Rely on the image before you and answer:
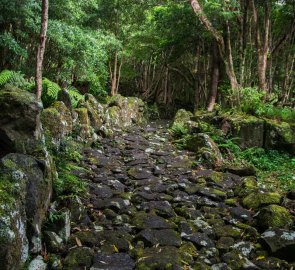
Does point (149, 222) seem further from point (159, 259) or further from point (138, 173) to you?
point (138, 173)

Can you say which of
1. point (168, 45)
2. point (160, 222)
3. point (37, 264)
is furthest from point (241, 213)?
point (168, 45)

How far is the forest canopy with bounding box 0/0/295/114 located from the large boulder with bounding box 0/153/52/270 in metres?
6.00

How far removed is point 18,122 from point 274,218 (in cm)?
401

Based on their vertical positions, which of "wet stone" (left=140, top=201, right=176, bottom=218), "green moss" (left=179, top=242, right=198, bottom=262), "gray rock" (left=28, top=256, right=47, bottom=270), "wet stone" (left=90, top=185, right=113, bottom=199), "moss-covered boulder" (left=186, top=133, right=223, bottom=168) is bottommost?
"green moss" (left=179, top=242, right=198, bottom=262)

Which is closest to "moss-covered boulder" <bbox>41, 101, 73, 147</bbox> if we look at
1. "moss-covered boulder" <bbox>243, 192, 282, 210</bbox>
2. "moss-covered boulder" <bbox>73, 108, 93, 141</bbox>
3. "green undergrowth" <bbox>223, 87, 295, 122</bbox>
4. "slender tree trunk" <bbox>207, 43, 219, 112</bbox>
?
"moss-covered boulder" <bbox>73, 108, 93, 141</bbox>

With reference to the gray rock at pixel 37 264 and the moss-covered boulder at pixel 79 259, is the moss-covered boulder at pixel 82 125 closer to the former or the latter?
the moss-covered boulder at pixel 79 259

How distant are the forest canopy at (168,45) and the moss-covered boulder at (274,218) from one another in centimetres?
672

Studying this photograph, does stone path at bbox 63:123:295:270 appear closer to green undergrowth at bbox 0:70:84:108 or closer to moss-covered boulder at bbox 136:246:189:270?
moss-covered boulder at bbox 136:246:189:270

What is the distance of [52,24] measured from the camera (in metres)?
10.6

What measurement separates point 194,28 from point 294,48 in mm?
4997

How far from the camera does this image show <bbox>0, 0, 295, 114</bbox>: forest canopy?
1159cm

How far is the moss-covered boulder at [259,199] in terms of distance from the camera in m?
5.98

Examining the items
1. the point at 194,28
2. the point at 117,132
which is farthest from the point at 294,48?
the point at 117,132

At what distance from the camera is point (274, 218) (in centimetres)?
523
